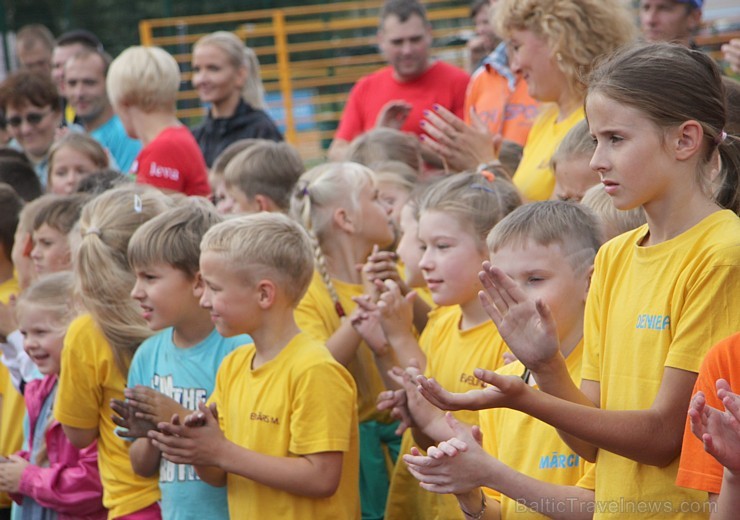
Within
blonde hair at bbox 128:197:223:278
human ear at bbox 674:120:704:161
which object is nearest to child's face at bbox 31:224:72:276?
blonde hair at bbox 128:197:223:278

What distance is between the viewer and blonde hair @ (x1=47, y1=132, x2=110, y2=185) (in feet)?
22.1

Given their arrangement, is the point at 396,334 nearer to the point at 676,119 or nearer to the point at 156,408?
the point at 156,408

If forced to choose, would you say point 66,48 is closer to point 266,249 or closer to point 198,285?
point 198,285

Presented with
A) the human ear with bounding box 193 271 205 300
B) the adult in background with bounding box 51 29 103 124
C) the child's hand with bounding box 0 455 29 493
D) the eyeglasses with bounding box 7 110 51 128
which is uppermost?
the adult in background with bounding box 51 29 103 124

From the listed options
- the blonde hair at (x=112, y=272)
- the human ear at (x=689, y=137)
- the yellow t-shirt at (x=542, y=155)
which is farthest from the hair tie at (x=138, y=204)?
the human ear at (x=689, y=137)

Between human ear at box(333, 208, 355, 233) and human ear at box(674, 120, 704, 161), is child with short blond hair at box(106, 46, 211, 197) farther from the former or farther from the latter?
human ear at box(674, 120, 704, 161)

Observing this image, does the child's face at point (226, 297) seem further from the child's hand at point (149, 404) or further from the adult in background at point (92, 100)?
the adult in background at point (92, 100)

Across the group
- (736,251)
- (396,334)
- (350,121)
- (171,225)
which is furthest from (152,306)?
(350,121)

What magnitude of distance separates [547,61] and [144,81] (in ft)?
9.44

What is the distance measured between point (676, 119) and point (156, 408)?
206 cm

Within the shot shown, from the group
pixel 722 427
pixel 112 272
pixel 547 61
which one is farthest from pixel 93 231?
pixel 722 427

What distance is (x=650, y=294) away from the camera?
2643mm

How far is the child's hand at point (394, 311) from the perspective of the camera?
425 centimetres

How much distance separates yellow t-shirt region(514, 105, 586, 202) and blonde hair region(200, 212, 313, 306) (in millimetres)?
1185
